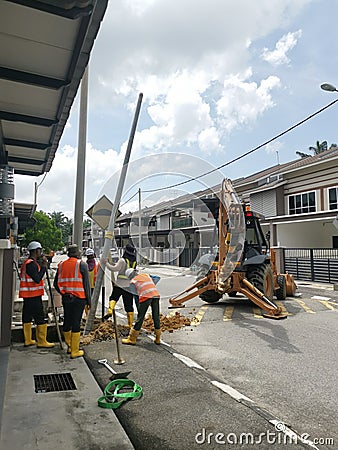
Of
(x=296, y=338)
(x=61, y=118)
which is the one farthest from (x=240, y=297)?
(x=61, y=118)

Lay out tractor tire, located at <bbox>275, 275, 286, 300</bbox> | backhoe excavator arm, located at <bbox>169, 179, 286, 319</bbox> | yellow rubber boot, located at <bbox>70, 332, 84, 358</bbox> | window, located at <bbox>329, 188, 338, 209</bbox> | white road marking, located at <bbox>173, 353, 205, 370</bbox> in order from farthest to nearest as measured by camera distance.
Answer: window, located at <bbox>329, 188, 338, 209</bbox> < tractor tire, located at <bbox>275, 275, 286, 300</bbox> < backhoe excavator arm, located at <bbox>169, 179, 286, 319</bbox> < yellow rubber boot, located at <bbox>70, 332, 84, 358</bbox> < white road marking, located at <bbox>173, 353, 205, 370</bbox>

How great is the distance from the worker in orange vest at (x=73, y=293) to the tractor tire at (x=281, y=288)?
24.6 ft

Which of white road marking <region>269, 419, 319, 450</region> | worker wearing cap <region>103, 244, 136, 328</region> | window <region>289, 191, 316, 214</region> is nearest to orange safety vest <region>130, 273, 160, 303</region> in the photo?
worker wearing cap <region>103, 244, 136, 328</region>

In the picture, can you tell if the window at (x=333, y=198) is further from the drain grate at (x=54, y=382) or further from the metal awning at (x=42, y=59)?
the drain grate at (x=54, y=382)

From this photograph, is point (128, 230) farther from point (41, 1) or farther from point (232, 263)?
point (41, 1)

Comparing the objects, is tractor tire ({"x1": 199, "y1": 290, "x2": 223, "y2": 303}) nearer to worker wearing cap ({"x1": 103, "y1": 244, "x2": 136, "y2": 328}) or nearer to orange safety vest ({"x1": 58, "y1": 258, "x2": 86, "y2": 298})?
worker wearing cap ({"x1": 103, "y1": 244, "x2": 136, "y2": 328})

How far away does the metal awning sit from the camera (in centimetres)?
281

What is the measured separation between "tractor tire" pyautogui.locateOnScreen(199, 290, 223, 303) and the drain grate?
6596 millimetres

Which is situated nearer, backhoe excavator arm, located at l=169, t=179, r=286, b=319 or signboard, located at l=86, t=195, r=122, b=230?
signboard, located at l=86, t=195, r=122, b=230

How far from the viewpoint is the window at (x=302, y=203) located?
2452cm

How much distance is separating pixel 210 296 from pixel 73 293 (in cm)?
596

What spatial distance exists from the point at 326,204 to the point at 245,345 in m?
18.4

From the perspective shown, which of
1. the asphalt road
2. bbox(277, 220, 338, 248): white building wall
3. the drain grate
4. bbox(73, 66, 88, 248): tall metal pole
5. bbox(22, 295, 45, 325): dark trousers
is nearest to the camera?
the asphalt road

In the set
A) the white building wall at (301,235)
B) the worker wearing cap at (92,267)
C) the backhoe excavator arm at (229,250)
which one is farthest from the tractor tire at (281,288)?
the white building wall at (301,235)
